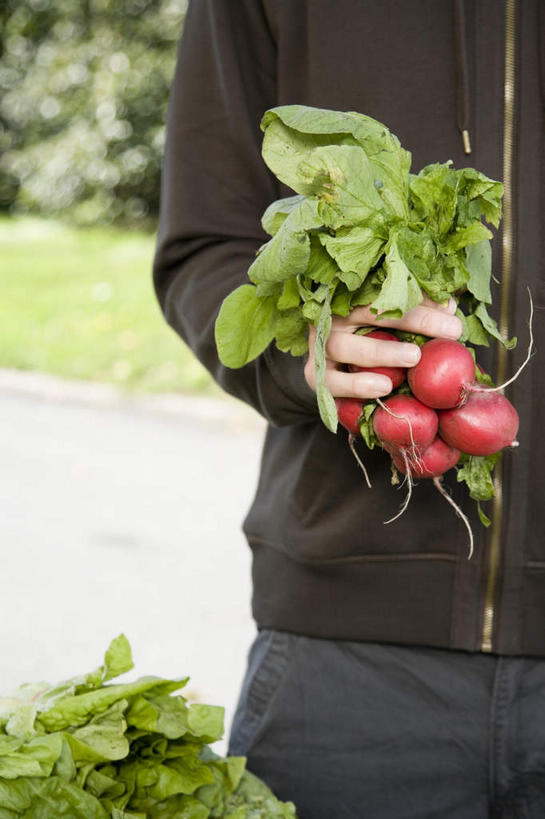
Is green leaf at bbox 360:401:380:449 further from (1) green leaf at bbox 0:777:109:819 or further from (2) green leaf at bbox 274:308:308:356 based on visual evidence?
(1) green leaf at bbox 0:777:109:819

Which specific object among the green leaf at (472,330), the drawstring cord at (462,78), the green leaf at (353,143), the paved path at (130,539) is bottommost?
the paved path at (130,539)

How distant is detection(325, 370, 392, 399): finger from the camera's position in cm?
127

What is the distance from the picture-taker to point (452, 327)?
1.27 metres

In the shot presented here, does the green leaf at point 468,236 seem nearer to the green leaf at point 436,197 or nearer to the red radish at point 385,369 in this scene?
the green leaf at point 436,197

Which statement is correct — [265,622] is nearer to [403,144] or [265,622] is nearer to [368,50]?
[403,144]

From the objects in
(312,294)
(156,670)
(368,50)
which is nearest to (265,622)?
(312,294)

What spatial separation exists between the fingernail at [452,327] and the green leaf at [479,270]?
0.24 feet

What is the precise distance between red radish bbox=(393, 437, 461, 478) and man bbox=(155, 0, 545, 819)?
17 cm

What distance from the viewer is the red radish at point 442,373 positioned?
4.21ft

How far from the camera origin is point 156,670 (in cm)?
419

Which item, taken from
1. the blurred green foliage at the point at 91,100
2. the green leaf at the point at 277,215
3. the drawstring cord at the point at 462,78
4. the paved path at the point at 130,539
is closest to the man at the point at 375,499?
the drawstring cord at the point at 462,78

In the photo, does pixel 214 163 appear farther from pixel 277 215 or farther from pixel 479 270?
pixel 479 270

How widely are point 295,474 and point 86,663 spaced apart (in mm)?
2868

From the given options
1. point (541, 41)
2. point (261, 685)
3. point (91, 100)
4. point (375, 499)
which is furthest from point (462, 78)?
point (91, 100)
